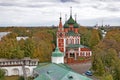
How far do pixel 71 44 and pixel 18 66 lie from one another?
20.3 m

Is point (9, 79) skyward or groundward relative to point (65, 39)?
groundward

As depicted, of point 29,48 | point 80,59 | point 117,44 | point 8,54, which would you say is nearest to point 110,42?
point 117,44

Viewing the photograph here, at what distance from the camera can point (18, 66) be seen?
4719 centimetres

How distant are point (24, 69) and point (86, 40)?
34089 millimetres

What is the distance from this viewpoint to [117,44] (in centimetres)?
6406

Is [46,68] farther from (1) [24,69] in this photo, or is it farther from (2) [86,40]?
(2) [86,40]

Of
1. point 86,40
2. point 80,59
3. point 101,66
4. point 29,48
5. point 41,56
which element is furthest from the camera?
point 86,40

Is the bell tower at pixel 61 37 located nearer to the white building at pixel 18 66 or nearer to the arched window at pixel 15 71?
the white building at pixel 18 66

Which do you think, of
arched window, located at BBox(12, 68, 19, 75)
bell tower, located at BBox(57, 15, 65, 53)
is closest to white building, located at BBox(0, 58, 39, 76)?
arched window, located at BBox(12, 68, 19, 75)

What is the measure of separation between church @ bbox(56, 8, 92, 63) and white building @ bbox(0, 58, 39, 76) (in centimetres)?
1459

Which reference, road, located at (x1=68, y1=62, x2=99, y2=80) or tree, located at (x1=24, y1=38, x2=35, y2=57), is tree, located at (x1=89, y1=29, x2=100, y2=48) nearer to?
road, located at (x1=68, y1=62, x2=99, y2=80)

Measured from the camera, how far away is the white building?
4666 centimetres

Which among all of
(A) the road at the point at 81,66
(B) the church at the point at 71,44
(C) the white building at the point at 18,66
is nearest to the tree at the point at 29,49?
(C) the white building at the point at 18,66

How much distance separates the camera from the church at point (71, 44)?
61.4m
